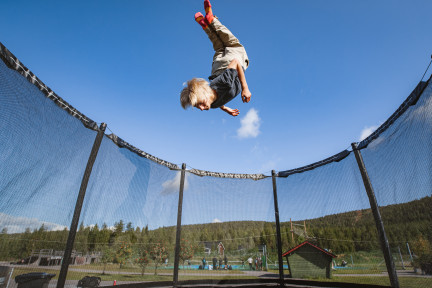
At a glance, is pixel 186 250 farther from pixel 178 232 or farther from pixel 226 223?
pixel 226 223

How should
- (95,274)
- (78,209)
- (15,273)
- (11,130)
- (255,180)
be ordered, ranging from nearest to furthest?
(11,130)
(15,273)
(78,209)
(95,274)
(255,180)

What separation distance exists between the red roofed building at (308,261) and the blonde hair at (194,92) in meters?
3.32

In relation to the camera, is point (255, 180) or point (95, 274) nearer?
point (95, 274)

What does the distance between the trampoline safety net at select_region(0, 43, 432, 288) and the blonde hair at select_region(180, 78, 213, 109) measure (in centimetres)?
127

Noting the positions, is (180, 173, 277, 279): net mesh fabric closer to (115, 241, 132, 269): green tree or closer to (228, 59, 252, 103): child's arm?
(115, 241, 132, 269): green tree

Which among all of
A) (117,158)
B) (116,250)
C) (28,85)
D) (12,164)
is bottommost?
(116,250)

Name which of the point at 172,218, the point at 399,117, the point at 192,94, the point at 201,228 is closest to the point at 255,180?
the point at 201,228

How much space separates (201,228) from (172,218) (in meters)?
0.58

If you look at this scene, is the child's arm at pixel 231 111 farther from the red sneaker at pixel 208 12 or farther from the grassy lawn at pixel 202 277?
the grassy lawn at pixel 202 277

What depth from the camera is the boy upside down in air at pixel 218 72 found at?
6.07 ft

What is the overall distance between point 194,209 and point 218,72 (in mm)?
2581

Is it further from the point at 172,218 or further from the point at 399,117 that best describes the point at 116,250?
the point at 399,117

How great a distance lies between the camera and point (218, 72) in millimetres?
2279

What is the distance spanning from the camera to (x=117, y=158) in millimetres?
2834
